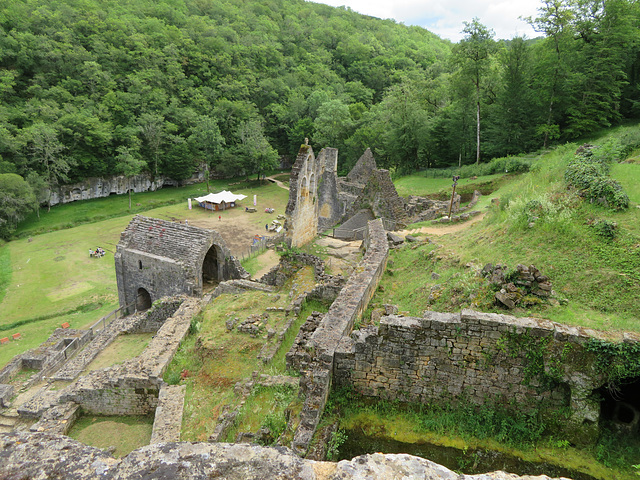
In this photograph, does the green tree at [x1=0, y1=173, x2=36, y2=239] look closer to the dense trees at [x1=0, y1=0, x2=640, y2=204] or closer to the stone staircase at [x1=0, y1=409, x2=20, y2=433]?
the dense trees at [x1=0, y1=0, x2=640, y2=204]

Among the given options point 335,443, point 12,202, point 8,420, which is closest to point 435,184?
point 335,443

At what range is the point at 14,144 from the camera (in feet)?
134

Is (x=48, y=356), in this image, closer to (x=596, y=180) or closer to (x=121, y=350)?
(x=121, y=350)

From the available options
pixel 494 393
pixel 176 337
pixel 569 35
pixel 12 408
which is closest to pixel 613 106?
pixel 569 35

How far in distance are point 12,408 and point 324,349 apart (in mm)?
12230

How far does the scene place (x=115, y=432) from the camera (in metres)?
10.1

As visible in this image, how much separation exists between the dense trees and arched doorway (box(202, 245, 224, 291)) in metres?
25.8

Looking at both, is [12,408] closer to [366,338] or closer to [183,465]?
[366,338]

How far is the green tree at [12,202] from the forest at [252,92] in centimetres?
13

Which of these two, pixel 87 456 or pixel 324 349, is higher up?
pixel 87 456

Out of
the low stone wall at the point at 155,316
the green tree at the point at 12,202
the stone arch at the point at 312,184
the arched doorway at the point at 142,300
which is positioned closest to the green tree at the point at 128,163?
the green tree at the point at 12,202

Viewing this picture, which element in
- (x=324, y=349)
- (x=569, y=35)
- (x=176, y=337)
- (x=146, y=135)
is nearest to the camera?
(x=324, y=349)

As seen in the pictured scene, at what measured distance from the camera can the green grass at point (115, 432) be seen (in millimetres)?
9680

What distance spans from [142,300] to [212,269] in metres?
3.64
